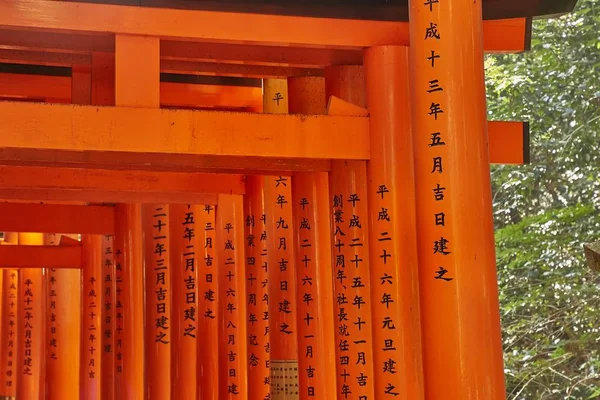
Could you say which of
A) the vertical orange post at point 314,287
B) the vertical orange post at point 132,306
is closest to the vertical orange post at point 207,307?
the vertical orange post at point 132,306

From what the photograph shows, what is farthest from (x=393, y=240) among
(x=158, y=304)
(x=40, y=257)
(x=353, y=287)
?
(x=40, y=257)

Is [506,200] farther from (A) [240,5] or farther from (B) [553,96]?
(A) [240,5]

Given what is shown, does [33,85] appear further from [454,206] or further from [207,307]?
[454,206]

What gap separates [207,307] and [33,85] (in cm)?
276

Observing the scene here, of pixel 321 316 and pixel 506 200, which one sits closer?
pixel 321 316

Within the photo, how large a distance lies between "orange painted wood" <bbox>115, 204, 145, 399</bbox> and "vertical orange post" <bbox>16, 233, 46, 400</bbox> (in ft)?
13.3

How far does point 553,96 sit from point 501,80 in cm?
76

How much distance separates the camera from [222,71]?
8023 millimetres

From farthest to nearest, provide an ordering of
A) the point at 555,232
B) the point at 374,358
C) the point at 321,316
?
the point at 555,232, the point at 321,316, the point at 374,358

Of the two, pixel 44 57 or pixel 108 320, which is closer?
pixel 44 57

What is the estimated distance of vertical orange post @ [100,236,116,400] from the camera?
36.6ft

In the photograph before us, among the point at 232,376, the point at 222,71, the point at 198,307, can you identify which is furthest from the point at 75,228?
the point at 222,71

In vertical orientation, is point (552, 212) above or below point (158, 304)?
above

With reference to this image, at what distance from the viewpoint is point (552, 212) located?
14875mm
